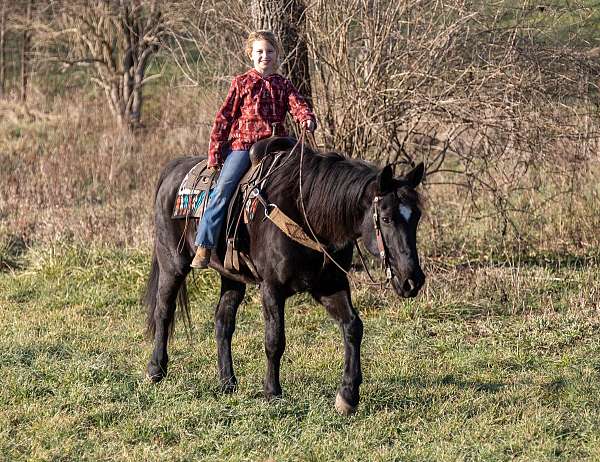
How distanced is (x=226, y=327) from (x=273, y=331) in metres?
0.92

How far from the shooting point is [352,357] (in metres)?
5.87

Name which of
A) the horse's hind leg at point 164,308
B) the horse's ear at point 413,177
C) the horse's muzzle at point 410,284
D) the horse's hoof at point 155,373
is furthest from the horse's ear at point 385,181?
the horse's hoof at point 155,373

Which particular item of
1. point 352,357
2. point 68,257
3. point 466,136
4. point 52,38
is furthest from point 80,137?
point 352,357

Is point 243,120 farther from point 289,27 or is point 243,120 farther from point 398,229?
point 289,27

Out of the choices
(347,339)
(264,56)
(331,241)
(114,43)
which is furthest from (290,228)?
(114,43)

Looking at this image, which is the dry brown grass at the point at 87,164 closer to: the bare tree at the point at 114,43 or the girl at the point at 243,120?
the bare tree at the point at 114,43

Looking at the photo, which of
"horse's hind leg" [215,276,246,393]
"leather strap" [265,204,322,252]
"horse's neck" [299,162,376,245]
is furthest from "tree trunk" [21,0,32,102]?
"horse's neck" [299,162,376,245]

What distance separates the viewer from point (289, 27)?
9570mm

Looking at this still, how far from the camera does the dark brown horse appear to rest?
528 cm

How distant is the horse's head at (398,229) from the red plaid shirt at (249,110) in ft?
4.57

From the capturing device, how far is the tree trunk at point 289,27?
9.42m

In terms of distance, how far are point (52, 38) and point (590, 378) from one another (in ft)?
62.2

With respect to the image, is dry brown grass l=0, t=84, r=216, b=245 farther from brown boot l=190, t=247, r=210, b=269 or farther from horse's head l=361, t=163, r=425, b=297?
horse's head l=361, t=163, r=425, b=297

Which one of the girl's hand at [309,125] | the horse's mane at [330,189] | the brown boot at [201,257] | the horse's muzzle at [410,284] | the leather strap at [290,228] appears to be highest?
the girl's hand at [309,125]
